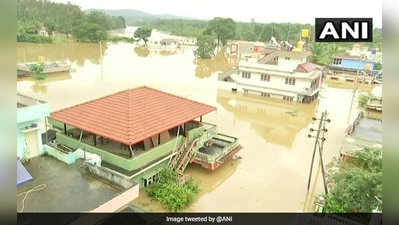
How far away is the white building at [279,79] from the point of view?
7.05 metres

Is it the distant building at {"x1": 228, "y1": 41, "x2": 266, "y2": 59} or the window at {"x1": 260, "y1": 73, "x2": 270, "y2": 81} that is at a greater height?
the distant building at {"x1": 228, "y1": 41, "x2": 266, "y2": 59}

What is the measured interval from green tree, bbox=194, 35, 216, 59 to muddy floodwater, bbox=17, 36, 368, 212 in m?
0.17

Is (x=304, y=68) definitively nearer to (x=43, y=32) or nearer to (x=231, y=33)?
(x=231, y=33)

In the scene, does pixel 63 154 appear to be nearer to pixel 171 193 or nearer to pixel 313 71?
pixel 171 193

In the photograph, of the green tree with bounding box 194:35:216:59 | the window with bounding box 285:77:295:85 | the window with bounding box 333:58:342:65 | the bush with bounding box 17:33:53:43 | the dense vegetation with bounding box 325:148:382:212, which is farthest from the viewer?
the window with bounding box 333:58:342:65

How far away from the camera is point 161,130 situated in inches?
151

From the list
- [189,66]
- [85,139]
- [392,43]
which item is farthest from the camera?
[189,66]

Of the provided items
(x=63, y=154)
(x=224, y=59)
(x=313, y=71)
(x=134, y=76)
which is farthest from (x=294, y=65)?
(x=63, y=154)

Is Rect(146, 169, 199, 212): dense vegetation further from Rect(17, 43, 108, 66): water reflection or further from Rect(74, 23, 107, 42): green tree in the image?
Rect(74, 23, 107, 42): green tree

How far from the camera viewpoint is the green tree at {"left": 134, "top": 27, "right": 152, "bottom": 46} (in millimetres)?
4534

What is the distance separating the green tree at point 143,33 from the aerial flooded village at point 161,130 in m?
0.03

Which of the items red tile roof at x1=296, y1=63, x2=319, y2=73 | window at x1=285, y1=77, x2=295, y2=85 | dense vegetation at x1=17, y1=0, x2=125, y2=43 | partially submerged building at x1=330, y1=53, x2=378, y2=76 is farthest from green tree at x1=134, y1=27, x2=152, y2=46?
partially submerged building at x1=330, y1=53, x2=378, y2=76

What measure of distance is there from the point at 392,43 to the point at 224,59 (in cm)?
536

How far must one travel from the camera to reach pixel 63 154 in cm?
339
